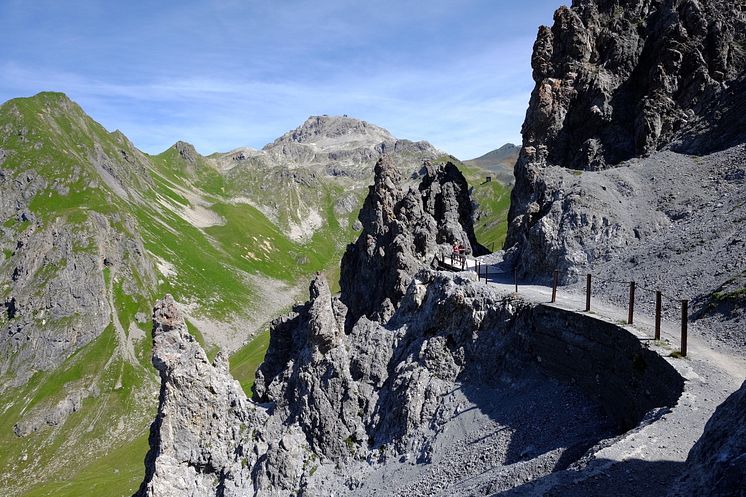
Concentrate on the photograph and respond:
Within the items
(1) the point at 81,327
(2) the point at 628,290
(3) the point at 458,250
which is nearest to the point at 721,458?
(2) the point at 628,290

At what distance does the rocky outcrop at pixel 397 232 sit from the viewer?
5803 centimetres

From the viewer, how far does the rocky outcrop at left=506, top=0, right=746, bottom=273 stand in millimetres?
54094

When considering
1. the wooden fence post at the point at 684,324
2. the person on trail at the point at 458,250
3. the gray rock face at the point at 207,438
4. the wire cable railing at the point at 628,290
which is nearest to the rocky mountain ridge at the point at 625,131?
the wire cable railing at the point at 628,290

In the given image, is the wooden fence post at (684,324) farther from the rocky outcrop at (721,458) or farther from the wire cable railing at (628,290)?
the rocky outcrop at (721,458)

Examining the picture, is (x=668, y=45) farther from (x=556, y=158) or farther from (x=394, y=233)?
(x=394, y=233)

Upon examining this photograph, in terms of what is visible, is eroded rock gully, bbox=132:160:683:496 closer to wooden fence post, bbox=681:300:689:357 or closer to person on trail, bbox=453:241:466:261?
wooden fence post, bbox=681:300:689:357

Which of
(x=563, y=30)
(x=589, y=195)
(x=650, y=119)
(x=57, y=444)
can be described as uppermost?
(x=563, y=30)

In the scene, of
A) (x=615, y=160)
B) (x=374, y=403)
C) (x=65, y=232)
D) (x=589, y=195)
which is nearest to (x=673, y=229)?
(x=589, y=195)

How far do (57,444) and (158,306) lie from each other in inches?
3756

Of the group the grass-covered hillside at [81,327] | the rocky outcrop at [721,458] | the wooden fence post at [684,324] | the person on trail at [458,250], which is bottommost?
the grass-covered hillside at [81,327]

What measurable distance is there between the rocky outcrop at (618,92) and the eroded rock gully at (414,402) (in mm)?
Answer: 14023

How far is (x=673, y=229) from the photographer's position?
1650 inches

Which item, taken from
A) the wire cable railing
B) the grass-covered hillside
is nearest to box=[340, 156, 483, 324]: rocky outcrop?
the wire cable railing

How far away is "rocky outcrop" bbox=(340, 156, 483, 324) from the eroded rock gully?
1316cm
